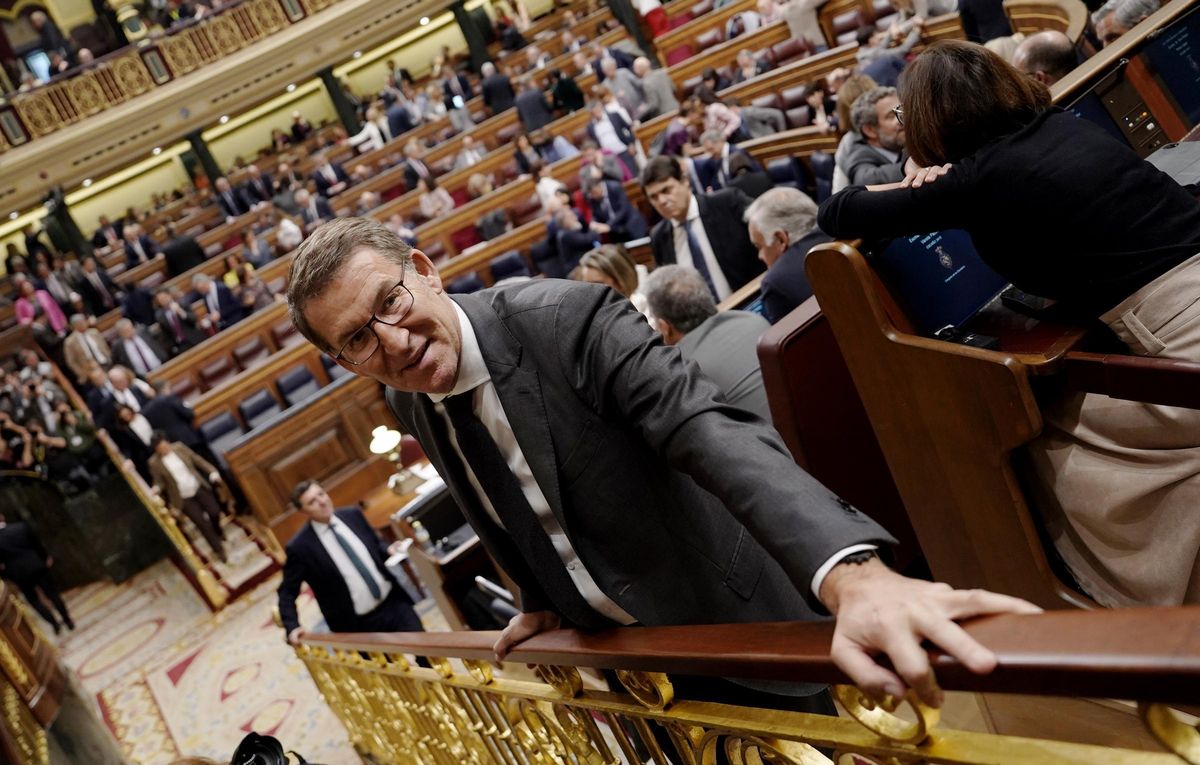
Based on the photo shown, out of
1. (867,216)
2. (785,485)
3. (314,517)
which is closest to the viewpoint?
(785,485)

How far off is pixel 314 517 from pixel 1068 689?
3565 millimetres

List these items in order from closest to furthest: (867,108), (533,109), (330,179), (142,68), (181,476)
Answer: (867,108), (181,476), (533,109), (330,179), (142,68)

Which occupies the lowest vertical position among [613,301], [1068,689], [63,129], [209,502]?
[209,502]

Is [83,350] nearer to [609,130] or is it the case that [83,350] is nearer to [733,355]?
[609,130]

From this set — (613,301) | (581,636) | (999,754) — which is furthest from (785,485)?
(581,636)

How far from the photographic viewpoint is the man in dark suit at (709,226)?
367cm

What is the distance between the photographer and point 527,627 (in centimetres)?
145

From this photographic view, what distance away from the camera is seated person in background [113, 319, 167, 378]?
26.2 feet

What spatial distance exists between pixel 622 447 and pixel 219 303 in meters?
8.18

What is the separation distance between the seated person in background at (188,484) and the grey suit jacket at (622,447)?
570 centimetres

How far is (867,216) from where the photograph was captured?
5.28ft

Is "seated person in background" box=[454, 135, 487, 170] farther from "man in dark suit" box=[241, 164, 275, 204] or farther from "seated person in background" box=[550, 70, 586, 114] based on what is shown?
"man in dark suit" box=[241, 164, 275, 204]

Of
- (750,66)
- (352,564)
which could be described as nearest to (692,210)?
(352,564)

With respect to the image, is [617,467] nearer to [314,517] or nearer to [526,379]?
[526,379]
